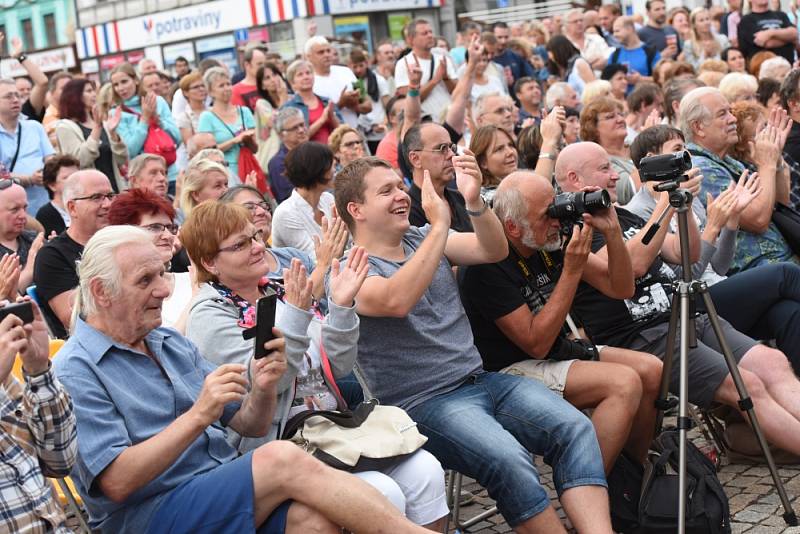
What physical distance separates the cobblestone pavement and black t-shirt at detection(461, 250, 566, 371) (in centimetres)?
68

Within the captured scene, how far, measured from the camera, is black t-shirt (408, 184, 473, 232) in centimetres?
543

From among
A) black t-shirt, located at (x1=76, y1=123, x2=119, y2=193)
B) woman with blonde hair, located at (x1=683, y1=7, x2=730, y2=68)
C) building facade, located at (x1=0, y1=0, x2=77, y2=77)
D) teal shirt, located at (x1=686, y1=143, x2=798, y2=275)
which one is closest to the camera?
teal shirt, located at (x1=686, y1=143, x2=798, y2=275)

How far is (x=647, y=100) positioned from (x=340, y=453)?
227 inches

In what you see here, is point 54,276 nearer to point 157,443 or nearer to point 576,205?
point 157,443

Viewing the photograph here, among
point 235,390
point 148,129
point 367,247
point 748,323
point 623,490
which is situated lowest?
point 623,490

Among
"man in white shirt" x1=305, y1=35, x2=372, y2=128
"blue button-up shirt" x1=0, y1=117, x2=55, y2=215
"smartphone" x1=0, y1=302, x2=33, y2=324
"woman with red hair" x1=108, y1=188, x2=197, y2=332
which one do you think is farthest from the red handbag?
"smartphone" x1=0, y1=302, x2=33, y2=324

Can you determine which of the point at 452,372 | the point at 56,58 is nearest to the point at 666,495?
the point at 452,372

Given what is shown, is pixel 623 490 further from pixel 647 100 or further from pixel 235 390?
pixel 647 100

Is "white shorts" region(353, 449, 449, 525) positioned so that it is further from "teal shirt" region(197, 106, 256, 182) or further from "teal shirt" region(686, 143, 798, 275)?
"teal shirt" region(197, 106, 256, 182)

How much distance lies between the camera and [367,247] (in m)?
4.24

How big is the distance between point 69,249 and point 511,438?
268 cm

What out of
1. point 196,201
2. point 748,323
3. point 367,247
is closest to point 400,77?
point 196,201

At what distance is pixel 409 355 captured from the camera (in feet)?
13.3

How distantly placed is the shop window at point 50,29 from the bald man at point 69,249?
110 feet
